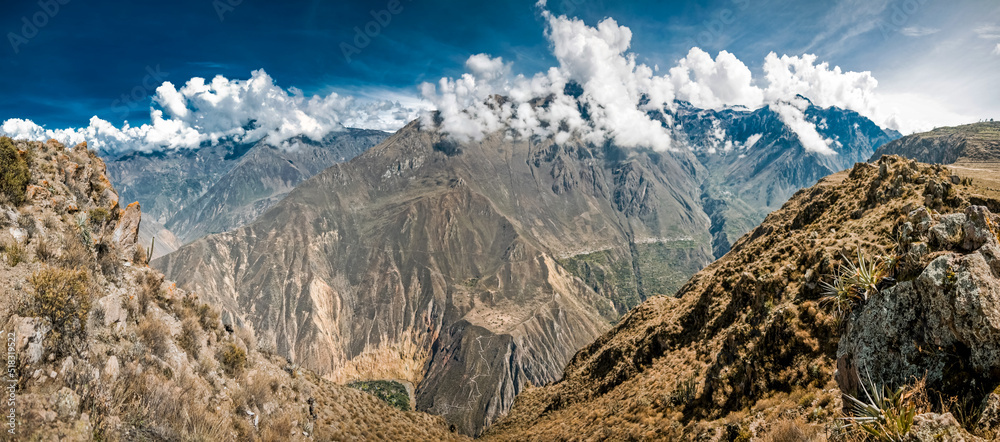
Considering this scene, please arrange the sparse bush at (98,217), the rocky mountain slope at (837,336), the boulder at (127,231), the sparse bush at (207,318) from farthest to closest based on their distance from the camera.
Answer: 1. the boulder at (127,231)
2. the sparse bush at (207,318)
3. the sparse bush at (98,217)
4. the rocky mountain slope at (837,336)

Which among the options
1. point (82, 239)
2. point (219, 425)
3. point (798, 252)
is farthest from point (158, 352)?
point (798, 252)

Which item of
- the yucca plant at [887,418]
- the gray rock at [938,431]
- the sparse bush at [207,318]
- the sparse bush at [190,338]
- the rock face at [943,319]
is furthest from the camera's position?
the sparse bush at [207,318]

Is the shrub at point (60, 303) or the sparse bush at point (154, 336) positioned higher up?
the shrub at point (60, 303)

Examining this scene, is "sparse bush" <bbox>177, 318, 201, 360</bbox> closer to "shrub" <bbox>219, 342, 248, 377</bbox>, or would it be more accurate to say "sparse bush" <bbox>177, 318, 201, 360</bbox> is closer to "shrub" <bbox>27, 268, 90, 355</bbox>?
"shrub" <bbox>219, 342, 248, 377</bbox>

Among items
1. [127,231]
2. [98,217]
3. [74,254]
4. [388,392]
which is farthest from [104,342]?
[388,392]

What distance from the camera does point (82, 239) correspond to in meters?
15.1

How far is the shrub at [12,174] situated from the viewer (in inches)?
569

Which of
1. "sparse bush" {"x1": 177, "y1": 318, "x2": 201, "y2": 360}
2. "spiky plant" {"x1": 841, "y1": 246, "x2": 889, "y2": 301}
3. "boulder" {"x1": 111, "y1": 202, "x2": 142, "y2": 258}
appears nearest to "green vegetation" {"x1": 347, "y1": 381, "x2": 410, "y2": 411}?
"boulder" {"x1": 111, "y1": 202, "x2": 142, "y2": 258}

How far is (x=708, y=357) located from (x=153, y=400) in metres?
25.5

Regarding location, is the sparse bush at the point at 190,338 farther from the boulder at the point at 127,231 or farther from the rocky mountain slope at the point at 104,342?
the boulder at the point at 127,231

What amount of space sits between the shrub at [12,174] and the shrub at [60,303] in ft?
26.2

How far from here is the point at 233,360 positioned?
17047 mm

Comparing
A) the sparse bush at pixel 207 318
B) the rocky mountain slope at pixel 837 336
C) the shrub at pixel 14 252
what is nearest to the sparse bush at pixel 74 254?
the shrub at pixel 14 252

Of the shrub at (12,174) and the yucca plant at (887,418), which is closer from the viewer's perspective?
the yucca plant at (887,418)
